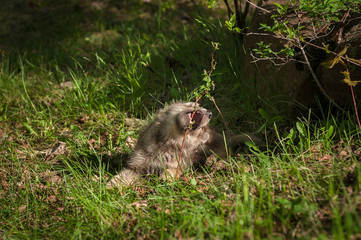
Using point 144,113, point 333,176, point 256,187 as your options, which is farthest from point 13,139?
point 333,176

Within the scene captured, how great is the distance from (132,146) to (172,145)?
81 cm

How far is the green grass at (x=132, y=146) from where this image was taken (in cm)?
228

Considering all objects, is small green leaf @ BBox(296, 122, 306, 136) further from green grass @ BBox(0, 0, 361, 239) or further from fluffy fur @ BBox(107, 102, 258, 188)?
fluffy fur @ BBox(107, 102, 258, 188)

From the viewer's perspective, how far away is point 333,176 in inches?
97.0

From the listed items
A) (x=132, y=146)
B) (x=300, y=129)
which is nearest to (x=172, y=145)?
(x=132, y=146)

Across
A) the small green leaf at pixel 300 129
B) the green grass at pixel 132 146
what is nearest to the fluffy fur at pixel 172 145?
the green grass at pixel 132 146

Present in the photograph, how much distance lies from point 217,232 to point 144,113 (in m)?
2.51

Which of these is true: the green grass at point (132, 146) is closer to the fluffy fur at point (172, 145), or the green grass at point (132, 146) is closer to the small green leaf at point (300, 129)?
the small green leaf at point (300, 129)

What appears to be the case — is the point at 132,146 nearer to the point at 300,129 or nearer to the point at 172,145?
the point at 172,145

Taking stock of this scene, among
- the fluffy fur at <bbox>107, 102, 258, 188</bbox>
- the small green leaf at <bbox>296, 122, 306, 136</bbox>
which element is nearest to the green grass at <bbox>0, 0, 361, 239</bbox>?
the small green leaf at <bbox>296, 122, 306, 136</bbox>

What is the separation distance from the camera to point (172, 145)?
3.32m

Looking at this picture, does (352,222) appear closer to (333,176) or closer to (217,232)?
(333,176)

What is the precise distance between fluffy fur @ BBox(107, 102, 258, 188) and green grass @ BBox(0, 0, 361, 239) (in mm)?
143

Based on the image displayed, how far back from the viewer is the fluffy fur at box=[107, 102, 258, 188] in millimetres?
3242
